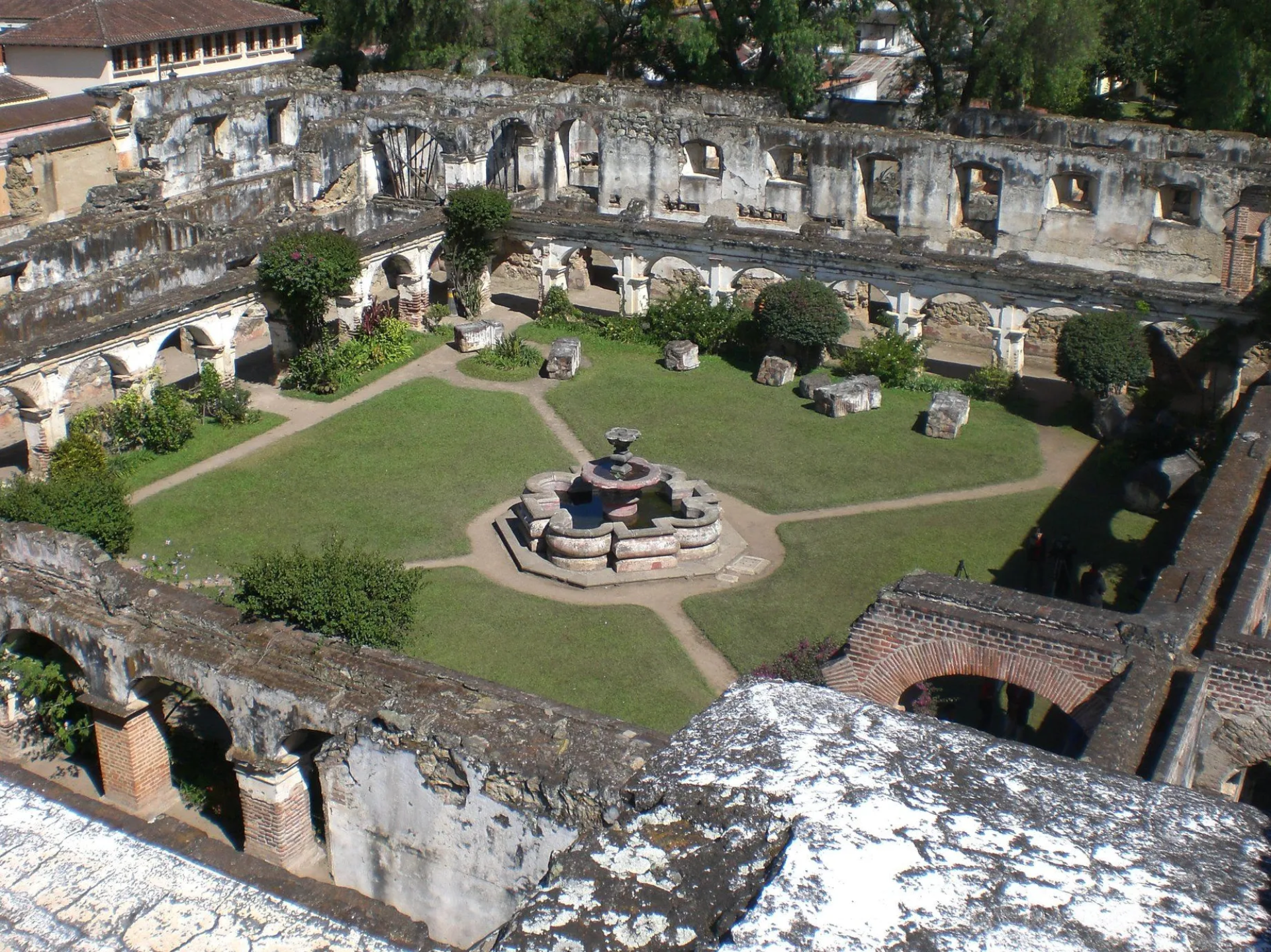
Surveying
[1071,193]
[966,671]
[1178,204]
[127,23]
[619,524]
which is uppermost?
[127,23]

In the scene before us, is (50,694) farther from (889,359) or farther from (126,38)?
(126,38)

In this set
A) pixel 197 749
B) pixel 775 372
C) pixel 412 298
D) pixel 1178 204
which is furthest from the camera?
pixel 1178 204

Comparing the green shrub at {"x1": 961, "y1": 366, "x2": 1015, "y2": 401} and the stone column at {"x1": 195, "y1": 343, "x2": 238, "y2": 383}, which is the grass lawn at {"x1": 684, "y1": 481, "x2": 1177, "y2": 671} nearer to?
the green shrub at {"x1": 961, "y1": 366, "x2": 1015, "y2": 401}

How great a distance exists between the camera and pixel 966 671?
14.0 m

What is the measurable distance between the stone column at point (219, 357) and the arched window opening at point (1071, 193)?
16.8 m

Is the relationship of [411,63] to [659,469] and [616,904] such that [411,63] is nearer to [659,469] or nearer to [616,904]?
[659,469]

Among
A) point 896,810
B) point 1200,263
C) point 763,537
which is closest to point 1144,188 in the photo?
point 1200,263

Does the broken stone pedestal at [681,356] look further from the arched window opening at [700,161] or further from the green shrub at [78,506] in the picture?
the green shrub at [78,506]

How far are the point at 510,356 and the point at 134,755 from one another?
14.6 m

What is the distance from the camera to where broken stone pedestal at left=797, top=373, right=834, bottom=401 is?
26891 mm

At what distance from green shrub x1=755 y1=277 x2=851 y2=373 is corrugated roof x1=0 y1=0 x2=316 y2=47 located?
69.8ft

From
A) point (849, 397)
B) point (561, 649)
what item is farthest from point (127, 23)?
point (561, 649)

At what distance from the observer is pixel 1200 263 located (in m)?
28.6

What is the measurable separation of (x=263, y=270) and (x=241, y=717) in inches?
549
